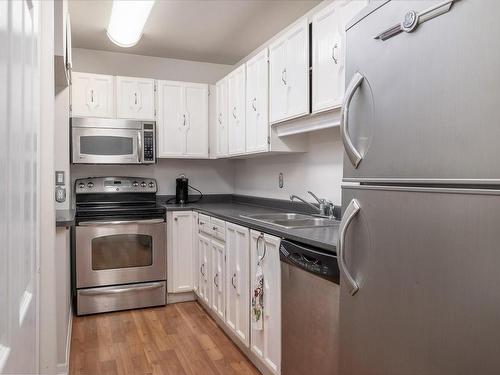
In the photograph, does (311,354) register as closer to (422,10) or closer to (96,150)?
(422,10)

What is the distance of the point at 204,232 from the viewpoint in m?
3.40

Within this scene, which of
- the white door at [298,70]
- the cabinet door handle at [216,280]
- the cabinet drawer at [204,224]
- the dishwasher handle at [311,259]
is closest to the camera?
the dishwasher handle at [311,259]

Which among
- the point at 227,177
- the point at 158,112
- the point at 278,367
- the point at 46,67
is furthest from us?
the point at 227,177

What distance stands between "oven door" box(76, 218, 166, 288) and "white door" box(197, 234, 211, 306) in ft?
1.19

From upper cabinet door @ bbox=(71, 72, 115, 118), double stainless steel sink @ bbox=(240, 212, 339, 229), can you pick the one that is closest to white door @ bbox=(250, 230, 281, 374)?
double stainless steel sink @ bbox=(240, 212, 339, 229)

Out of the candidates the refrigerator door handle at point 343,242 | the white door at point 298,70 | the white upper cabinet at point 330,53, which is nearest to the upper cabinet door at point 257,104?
the white door at point 298,70

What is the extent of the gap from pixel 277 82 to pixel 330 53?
24.9 inches

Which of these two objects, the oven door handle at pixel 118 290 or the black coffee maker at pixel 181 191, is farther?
the black coffee maker at pixel 181 191

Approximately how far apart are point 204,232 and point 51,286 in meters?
1.70

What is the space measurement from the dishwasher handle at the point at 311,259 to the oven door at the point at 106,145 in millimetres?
2332

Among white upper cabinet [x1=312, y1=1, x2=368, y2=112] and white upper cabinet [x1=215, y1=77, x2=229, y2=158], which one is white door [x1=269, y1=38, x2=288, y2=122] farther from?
white upper cabinet [x1=215, y1=77, x2=229, y2=158]

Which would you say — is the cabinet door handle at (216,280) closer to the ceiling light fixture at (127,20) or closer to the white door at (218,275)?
the white door at (218,275)

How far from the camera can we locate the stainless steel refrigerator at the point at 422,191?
0.87 meters

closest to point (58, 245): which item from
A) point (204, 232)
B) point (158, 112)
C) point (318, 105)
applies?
point (204, 232)
